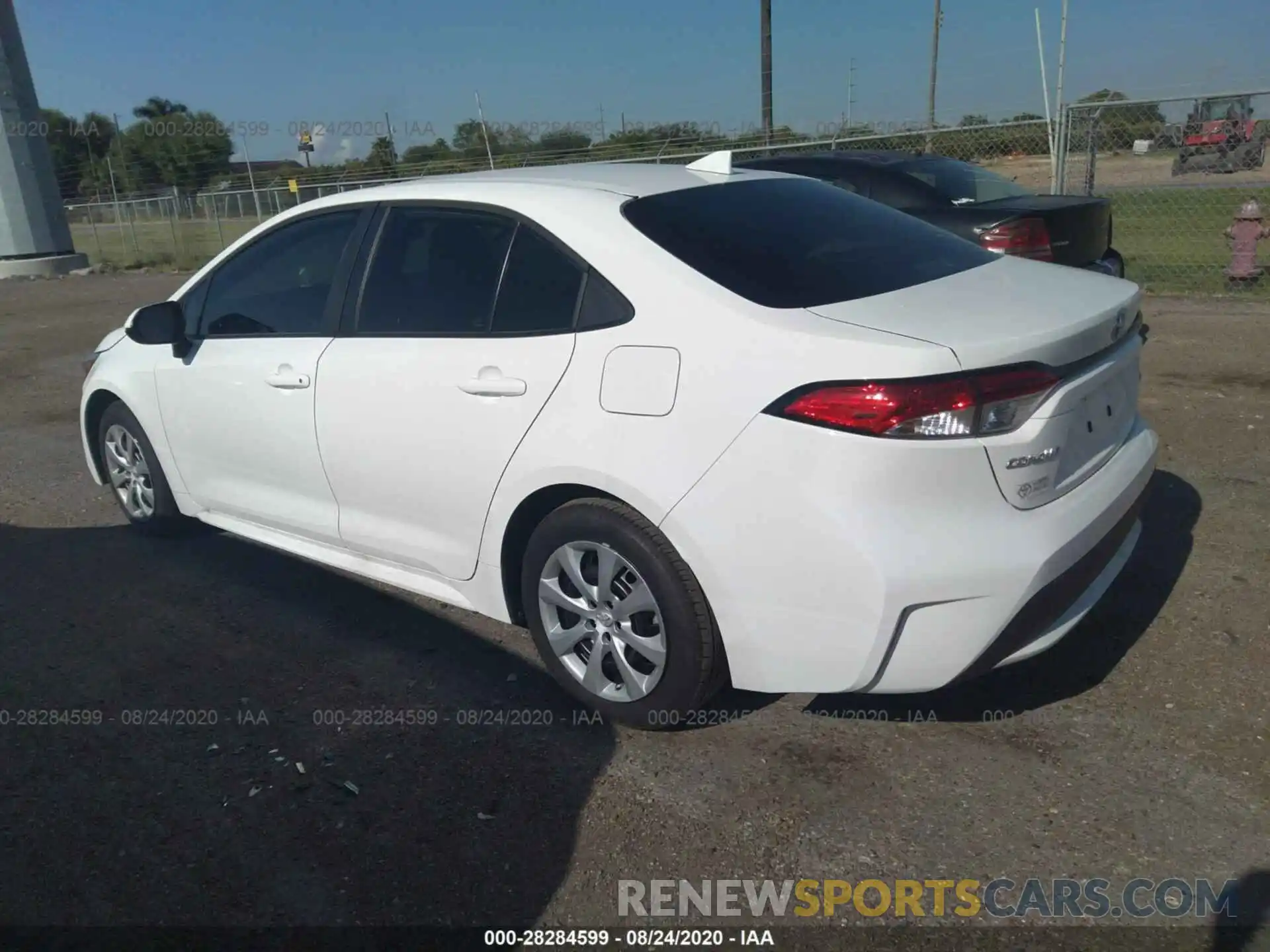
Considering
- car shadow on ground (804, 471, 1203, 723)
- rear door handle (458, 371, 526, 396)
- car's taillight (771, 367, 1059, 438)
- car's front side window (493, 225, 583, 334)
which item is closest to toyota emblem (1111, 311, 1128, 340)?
car's taillight (771, 367, 1059, 438)

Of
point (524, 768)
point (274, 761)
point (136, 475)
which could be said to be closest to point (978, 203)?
point (136, 475)

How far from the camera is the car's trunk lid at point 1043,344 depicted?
2.61 metres

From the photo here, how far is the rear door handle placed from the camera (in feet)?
10.3

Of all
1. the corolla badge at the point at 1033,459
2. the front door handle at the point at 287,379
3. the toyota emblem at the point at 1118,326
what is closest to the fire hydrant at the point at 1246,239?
the toyota emblem at the point at 1118,326

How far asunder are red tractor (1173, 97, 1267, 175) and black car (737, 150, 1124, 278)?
14.6 ft

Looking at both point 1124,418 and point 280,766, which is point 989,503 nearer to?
point 1124,418

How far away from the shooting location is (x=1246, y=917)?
2338 millimetres

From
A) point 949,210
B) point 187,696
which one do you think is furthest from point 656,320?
point 949,210

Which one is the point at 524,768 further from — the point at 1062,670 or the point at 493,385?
the point at 1062,670

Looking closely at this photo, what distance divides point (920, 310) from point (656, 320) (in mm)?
719

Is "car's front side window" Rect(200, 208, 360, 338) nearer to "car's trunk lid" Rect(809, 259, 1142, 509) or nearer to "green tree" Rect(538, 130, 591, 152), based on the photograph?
"car's trunk lid" Rect(809, 259, 1142, 509)

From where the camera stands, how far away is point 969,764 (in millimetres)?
2941

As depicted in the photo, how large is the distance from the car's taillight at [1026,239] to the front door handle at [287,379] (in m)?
4.64

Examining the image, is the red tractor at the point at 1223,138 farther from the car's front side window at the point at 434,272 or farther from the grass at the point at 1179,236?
the car's front side window at the point at 434,272
